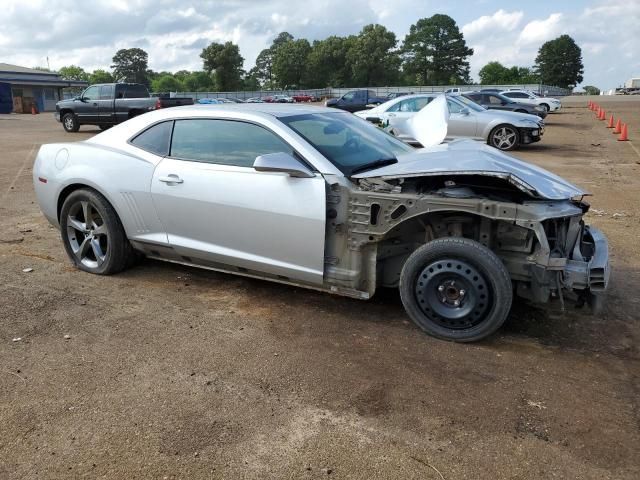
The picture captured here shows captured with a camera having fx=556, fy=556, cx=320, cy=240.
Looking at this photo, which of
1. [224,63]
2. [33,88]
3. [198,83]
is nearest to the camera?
[33,88]

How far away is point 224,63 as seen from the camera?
303ft

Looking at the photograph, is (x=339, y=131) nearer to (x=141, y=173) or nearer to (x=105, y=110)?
(x=141, y=173)

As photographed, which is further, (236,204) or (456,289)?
(236,204)

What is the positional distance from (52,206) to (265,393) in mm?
3162

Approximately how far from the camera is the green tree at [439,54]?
105312mm

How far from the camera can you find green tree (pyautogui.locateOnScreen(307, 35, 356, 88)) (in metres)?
98.0

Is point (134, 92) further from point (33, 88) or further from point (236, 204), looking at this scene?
point (33, 88)

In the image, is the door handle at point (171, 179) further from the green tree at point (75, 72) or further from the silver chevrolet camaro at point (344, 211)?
the green tree at point (75, 72)

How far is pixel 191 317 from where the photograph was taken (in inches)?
162

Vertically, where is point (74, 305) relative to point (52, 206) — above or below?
below

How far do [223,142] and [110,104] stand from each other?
54.9ft

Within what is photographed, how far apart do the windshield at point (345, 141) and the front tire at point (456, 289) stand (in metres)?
0.82

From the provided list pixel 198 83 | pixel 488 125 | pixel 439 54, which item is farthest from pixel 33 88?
pixel 439 54

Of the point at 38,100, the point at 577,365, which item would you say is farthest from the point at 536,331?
the point at 38,100
